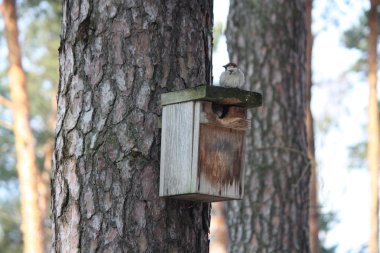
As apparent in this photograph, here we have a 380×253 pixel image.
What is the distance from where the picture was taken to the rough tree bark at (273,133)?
6.10 m

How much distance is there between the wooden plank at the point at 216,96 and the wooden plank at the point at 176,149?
0.09 ft

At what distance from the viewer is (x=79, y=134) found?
9.96ft

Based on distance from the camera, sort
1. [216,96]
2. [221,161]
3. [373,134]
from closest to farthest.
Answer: [216,96]
[221,161]
[373,134]

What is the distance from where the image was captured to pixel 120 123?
300cm

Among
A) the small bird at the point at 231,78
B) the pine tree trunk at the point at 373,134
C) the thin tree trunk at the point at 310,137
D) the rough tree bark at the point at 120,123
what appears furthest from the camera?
the pine tree trunk at the point at 373,134

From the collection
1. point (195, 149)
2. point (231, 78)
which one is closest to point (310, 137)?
point (231, 78)

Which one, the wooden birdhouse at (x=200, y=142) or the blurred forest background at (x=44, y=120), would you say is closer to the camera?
the wooden birdhouse at (x=200, y=142)

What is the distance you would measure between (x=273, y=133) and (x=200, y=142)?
10.9ft

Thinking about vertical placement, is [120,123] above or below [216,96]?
below

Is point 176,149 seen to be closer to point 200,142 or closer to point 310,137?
point 200,142

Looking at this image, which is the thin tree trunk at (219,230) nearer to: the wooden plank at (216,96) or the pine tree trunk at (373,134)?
the pine tree trunk at (373,134)

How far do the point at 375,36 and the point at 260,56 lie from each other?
5026 millimetres

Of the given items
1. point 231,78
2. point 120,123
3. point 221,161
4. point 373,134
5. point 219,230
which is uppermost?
point 373,134

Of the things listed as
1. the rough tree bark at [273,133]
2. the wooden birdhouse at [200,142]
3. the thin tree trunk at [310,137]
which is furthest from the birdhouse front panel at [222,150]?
the thin tree trunk at [310,137]
